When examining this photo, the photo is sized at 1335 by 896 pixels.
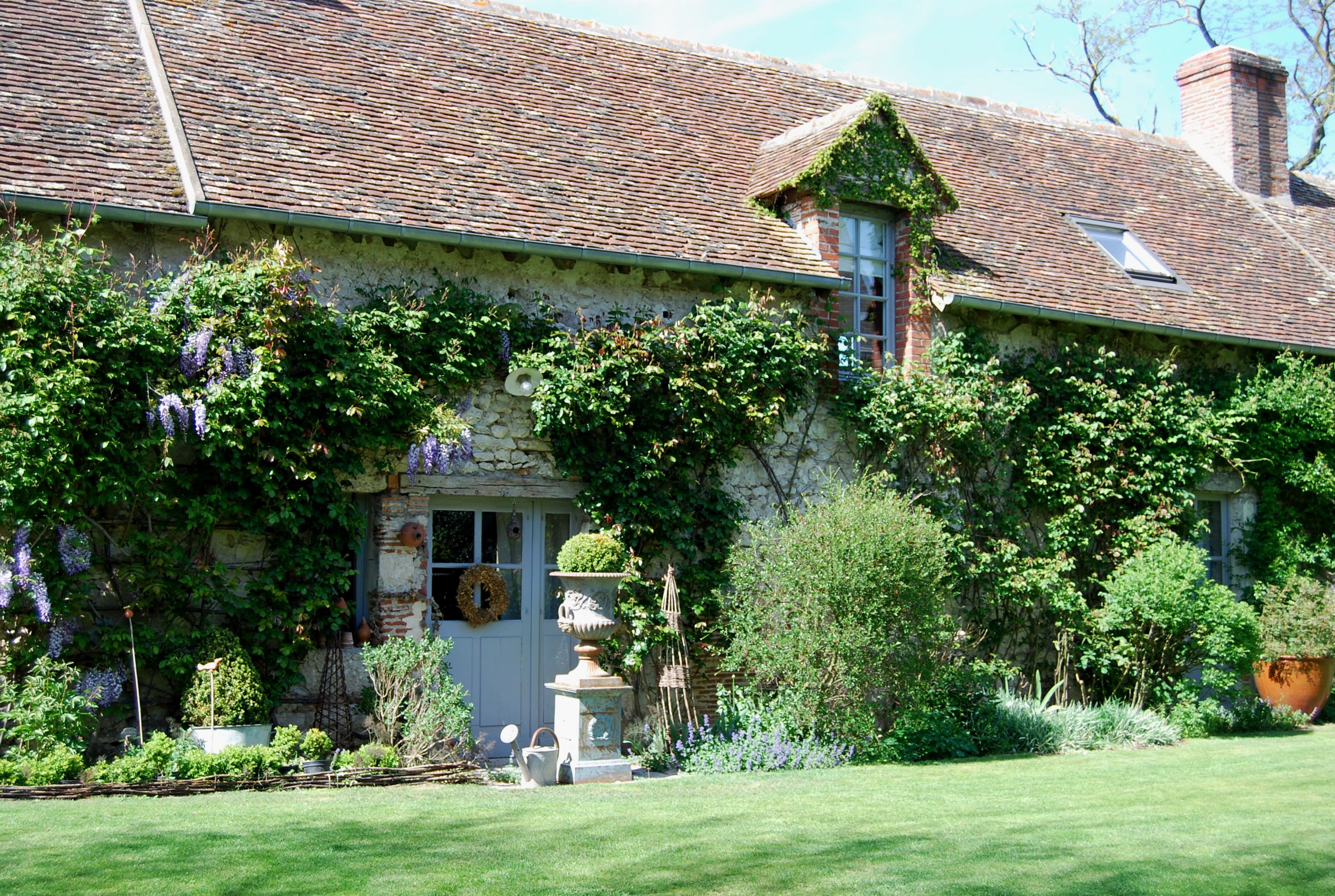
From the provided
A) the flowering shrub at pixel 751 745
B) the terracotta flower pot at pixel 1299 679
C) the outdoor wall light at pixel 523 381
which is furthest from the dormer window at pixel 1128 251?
the outdoor wall light at pixel 523 381

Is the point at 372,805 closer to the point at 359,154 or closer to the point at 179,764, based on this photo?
the point at 179,764

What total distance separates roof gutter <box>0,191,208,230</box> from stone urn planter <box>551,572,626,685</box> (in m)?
3.60

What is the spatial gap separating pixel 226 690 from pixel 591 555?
2.52m

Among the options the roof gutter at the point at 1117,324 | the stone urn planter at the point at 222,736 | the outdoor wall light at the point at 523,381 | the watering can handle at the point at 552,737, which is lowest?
the watering can handle at the point at 552,737

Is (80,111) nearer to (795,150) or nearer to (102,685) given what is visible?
(102,685)

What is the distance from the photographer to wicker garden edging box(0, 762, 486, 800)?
6.89 meters

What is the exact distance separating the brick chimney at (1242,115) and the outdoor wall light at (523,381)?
11.3 meters

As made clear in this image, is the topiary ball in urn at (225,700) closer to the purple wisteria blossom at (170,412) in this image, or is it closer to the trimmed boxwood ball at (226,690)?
the trimmed boxwood ball at (226,690)

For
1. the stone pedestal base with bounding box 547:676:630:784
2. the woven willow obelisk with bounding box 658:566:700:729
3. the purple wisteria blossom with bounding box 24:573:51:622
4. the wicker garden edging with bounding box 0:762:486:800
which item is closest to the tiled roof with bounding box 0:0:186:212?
the purple wisteria blossom with bounding box 24:573:51:622

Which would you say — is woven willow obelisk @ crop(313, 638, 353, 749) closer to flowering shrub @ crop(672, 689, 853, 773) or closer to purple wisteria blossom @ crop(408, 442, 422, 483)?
purple wisteria blossom @ crop(408, 442, 422, 483)

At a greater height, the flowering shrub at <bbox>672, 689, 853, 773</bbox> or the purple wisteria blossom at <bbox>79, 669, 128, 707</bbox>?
the purple wisteria blossom at <bbox>79, 669, 128, 707</bbox>

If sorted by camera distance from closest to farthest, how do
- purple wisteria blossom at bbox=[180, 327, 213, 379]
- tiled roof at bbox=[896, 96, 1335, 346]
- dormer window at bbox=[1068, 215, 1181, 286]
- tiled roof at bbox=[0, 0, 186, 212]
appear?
purple wisteria blossom at bbox=[180, 327, 213, 379] → tiled roof at bbox=[0, 0, 186, 212] → tiled roof at bbox=[896, 96, 1335, 346] → dormer window at bbox=[1068, 215, 1181, 286]

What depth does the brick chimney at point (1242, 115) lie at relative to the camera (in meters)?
16.2

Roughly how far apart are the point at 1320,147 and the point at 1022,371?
49.7ft
